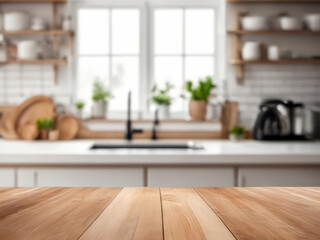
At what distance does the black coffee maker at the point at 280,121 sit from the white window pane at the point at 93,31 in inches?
60.4

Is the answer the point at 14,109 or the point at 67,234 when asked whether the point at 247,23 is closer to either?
the point at 14,109

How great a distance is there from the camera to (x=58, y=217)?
811 millimetres

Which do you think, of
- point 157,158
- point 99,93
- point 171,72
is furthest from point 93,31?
point 157,158

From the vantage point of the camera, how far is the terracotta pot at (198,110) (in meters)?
3.04

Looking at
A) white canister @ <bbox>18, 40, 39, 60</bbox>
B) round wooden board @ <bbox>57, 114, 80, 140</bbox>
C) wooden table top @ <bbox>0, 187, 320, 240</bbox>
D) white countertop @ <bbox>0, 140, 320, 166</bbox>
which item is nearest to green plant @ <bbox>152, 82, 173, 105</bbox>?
round wooden board @ <bbox>57, 114, 80, 140</bbox>

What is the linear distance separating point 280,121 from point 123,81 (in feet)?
4.75

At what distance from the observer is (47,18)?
310 cm

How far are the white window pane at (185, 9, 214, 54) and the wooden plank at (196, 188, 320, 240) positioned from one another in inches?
91.0

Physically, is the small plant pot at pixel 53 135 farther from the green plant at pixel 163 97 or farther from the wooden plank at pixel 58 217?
the wooden plank at pixel 58 217

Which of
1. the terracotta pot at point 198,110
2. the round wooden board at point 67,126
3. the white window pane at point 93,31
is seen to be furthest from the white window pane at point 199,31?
the round wooden board at point 67,126

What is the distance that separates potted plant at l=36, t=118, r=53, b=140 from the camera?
113 inches

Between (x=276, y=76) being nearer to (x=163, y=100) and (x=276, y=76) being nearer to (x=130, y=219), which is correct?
(x=163, y=100)

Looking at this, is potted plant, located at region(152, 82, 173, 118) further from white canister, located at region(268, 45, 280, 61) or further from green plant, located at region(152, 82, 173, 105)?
white canister, located at region(268, 45, 280, 61)

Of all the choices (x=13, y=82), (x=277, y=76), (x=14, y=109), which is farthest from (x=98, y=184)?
(x=277, y=76)
